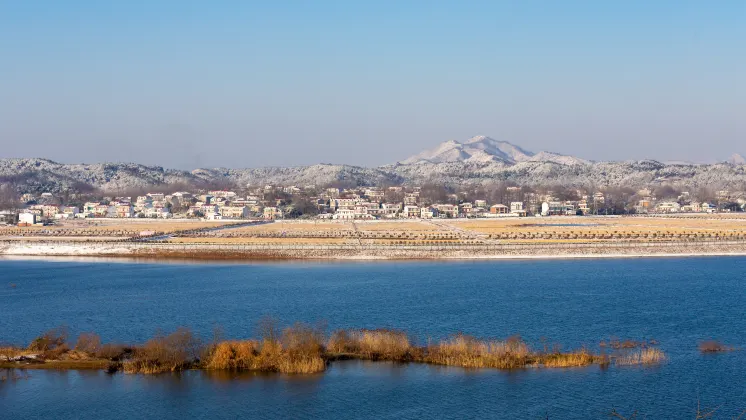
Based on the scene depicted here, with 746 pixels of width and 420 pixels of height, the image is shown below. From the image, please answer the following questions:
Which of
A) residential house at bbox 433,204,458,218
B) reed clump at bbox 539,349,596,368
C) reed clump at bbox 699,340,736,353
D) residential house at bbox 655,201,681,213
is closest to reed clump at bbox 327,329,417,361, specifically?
reed clump at bbox 539,349,596,368

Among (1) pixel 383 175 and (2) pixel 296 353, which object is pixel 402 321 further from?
(1) pixel 383 175

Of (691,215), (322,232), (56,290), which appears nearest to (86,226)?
Result: (322,232)

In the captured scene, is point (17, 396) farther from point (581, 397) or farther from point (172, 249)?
point (172, 249)

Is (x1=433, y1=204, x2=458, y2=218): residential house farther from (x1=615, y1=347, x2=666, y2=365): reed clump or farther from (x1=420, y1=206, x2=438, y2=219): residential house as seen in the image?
(x1=615, y1=347, x2=666, y2=365): reed clump

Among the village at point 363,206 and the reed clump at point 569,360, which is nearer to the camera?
the reed clump at point 569,360

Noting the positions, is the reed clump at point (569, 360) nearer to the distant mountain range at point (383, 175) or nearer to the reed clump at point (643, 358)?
the reed clump at point (643, 358)

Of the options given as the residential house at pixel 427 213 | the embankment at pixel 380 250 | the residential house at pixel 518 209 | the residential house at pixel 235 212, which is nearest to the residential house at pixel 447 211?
the residential house at pixel 427 213

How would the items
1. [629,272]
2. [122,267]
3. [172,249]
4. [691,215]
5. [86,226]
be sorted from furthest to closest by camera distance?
1. [691,215]
2. [86,226]
3. [172,249]
4. [122,267]
5. [629,272]
